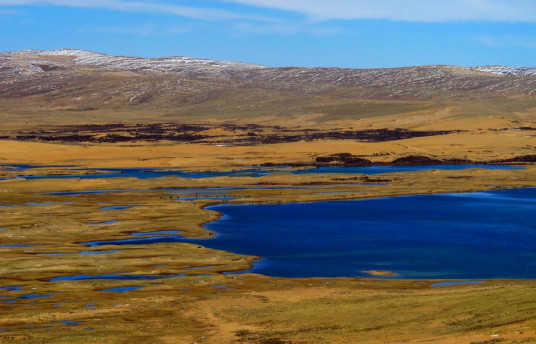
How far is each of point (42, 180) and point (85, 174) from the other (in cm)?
852

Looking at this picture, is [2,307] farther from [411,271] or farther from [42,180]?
[42,180]

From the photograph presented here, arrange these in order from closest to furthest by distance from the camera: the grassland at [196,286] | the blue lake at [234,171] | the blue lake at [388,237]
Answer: the grassland at [196,286] → the blue lake at [388,237] → the blue lake at [234,171]

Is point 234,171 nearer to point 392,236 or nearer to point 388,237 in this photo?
point 392,236

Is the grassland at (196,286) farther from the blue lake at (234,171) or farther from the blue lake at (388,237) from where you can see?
the blue lake at (234,171)

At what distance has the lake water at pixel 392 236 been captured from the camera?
46219 millimetres

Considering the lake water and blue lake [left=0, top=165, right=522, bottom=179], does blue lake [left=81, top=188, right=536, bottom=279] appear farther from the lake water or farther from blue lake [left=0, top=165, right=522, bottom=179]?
blue lake [left=0, top=165, right=522, bottom=179]

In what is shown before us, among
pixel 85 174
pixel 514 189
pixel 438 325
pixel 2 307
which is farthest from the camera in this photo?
pixel 85 174

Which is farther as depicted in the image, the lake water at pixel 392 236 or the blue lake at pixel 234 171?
the blue lake at pixel 234 171

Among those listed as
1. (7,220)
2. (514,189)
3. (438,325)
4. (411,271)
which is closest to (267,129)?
(514,189)

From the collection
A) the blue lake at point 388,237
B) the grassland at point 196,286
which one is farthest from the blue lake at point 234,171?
the blue lake at point 388,237

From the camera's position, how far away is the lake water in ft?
152

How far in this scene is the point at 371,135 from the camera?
16125cm

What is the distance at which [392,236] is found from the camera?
5753 cm

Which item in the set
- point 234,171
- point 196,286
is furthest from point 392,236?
point 234,171
